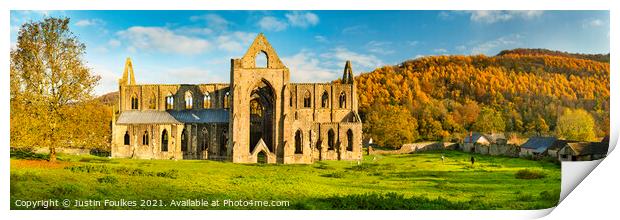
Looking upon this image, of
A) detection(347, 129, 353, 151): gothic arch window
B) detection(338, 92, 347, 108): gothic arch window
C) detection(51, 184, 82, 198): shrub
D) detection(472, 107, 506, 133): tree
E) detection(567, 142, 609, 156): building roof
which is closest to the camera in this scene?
detection(51, 184, 82, 198): shrub

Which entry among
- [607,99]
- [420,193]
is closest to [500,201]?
[420,193]

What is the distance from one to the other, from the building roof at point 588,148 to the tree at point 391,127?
61.5 ft

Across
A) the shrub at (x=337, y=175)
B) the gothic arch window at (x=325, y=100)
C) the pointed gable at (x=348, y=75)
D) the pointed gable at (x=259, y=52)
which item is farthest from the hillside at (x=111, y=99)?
the shrub at (x=337, y=175)

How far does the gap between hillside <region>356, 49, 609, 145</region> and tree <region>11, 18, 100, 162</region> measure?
82.4 feet

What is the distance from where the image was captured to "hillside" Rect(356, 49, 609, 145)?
33.8 m

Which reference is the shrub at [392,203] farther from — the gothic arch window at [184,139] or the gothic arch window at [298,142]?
the gothic arch window at [184,139]

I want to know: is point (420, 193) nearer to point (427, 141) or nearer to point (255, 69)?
point (255, 69)

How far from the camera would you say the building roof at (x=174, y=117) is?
44.1 m

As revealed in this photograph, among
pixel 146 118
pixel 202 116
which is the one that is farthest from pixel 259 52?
pixel 146 118

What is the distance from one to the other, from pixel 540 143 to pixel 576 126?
4.18m

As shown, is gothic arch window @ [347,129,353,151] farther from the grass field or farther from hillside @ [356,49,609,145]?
the grass field

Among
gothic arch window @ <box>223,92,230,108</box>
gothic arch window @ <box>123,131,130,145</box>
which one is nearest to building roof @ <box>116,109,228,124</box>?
gothic arch window @ <box>223,92,230,108</box>

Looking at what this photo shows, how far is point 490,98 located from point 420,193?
2751 cm

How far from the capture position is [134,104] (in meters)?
46.5
